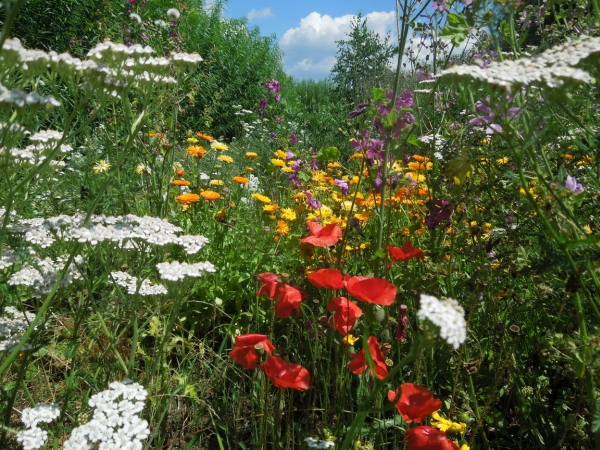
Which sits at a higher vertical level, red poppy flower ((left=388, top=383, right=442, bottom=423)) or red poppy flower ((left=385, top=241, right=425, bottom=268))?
red poppy flower ((left=385, top=241, right=425, bottom=268))

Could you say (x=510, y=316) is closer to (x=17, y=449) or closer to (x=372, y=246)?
(x=372, y=246)

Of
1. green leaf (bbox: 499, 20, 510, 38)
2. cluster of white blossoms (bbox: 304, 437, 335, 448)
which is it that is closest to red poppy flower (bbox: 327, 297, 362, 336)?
cluster of white blossoms (bbox: 304, 437, 335, 448)

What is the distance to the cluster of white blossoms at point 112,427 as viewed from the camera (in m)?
0.99

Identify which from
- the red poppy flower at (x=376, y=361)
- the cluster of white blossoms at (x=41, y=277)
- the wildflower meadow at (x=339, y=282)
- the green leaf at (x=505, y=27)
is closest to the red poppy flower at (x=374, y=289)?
the wildflower meadow at (x=339, y=282)

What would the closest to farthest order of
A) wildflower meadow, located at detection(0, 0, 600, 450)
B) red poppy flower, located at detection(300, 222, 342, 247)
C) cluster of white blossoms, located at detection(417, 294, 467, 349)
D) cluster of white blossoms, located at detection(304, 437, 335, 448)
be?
cluster of white blossoms, located at detection(417, 294, 467, 349) < wildflower meadow, located at detection(0, 0, 600, 450) < cluster of white blossoms, located at detection(304, 437, 335, 448) < red poppy flower, located at detection(300, 222, 342, 247)

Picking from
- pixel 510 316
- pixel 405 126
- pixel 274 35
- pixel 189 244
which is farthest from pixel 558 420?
pixel 274 35

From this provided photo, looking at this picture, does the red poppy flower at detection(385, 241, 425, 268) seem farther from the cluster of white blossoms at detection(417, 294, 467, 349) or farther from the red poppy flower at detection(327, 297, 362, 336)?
the cluster of white blossoms at detection(417, 294, 467, 349)

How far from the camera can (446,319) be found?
774 millimetres

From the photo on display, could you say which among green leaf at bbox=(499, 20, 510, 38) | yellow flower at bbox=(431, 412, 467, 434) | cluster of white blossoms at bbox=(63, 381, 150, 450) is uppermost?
green leaf at bbox=(499, 20, 510, 38)

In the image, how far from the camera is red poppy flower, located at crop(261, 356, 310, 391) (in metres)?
1.19

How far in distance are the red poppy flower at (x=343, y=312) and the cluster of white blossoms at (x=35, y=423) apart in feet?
2.30

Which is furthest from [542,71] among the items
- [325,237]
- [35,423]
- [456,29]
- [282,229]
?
[282,229]

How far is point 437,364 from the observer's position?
1702 millimetres

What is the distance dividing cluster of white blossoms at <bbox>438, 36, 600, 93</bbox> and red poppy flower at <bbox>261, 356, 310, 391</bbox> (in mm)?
780
